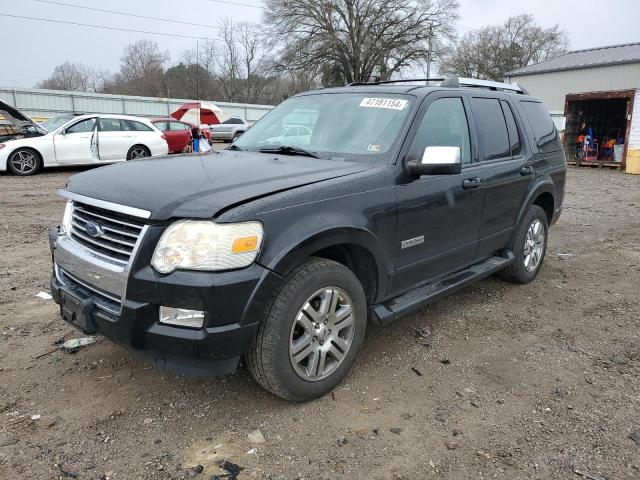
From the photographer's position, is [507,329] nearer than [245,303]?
No

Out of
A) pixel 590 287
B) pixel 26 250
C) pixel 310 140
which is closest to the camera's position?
pixel 310 140

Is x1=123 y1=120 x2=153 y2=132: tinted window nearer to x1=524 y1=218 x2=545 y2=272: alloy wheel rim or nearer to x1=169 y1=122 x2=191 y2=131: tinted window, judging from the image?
x1=169 y1=122 x2=191 y2=131: tinted window

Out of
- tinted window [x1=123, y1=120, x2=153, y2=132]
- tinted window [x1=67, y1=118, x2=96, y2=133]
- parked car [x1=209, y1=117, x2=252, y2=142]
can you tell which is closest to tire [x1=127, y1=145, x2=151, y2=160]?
tinted window [x1=123, y1=120, x2=153, y2=132]

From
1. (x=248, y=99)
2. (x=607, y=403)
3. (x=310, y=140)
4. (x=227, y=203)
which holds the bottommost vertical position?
(x=607, y=403)

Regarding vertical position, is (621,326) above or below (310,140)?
below

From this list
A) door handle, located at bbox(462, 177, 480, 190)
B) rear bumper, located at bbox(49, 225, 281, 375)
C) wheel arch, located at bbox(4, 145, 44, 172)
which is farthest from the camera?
wheel arch, located at bbox(4, 145, 44, 172)

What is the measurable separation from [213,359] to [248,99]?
62.1 meters

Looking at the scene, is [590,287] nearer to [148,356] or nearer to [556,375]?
[556,375]

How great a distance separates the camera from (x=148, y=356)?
2633 millimetres

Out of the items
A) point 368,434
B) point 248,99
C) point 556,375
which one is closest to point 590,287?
point 556,375

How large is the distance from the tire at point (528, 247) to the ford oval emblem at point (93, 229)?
3644 mm

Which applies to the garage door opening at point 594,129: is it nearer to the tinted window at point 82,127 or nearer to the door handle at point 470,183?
the tinted window at point 82,127

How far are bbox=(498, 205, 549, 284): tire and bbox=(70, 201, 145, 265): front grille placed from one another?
3.56m

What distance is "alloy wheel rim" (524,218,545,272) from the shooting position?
16.7ft
